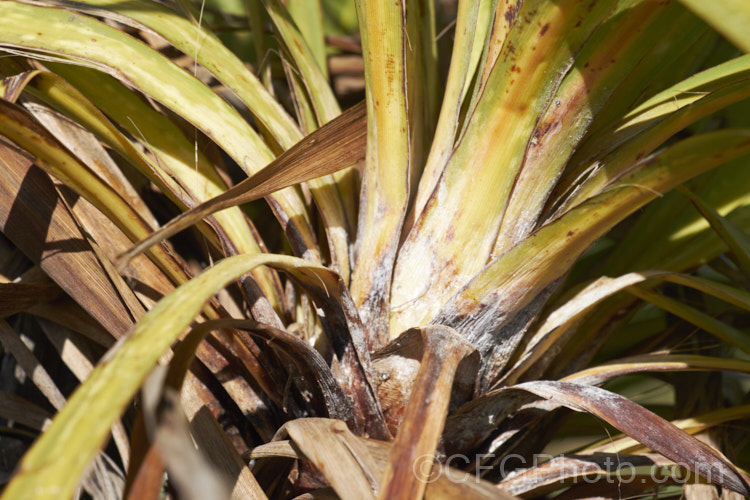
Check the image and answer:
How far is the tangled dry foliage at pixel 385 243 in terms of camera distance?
0.39 m

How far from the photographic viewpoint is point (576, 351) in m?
0.56

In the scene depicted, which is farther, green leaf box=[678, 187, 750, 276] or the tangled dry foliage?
green leaf box=[678, 187, 750, 276]

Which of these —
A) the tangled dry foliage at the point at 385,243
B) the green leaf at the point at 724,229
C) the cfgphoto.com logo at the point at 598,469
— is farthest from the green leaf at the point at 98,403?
the green leaf at the point at 724,229

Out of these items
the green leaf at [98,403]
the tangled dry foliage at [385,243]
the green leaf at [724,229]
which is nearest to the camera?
Result: the green leaf at [98,403]

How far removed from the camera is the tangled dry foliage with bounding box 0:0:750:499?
0.39 m

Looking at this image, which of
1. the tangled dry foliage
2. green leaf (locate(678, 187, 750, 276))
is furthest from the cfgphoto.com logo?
green leaf (locate(678, 187, 750, 276))

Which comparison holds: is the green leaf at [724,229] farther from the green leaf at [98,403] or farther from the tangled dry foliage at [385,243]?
the green leaf at [98,403]

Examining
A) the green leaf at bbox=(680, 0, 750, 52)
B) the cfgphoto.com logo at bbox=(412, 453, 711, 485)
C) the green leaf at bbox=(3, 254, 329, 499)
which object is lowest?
the green leaf at bbox=(3, 254, 329, 499)

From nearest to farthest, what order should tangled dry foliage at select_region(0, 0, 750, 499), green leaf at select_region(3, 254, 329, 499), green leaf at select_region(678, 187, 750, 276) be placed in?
green leaf at select_region(3, 254, 329, 499) → tangled dry foliage at select_region(0, 0, 750, 499) → green leaf at select_region(678, 187, 750, 276)

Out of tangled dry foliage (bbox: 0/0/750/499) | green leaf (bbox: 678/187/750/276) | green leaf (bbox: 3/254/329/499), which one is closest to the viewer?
green leaf (bbox: 3/254/329/499)

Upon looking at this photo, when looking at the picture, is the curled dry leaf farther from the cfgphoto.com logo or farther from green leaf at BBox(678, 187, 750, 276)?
green leaf at BBox(678, 187, 750, 276)

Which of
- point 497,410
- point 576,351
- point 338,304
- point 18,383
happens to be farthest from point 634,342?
point 18,383

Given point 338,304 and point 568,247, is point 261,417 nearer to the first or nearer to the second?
point 338,304

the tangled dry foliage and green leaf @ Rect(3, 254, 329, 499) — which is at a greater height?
the tangled dry foliage
